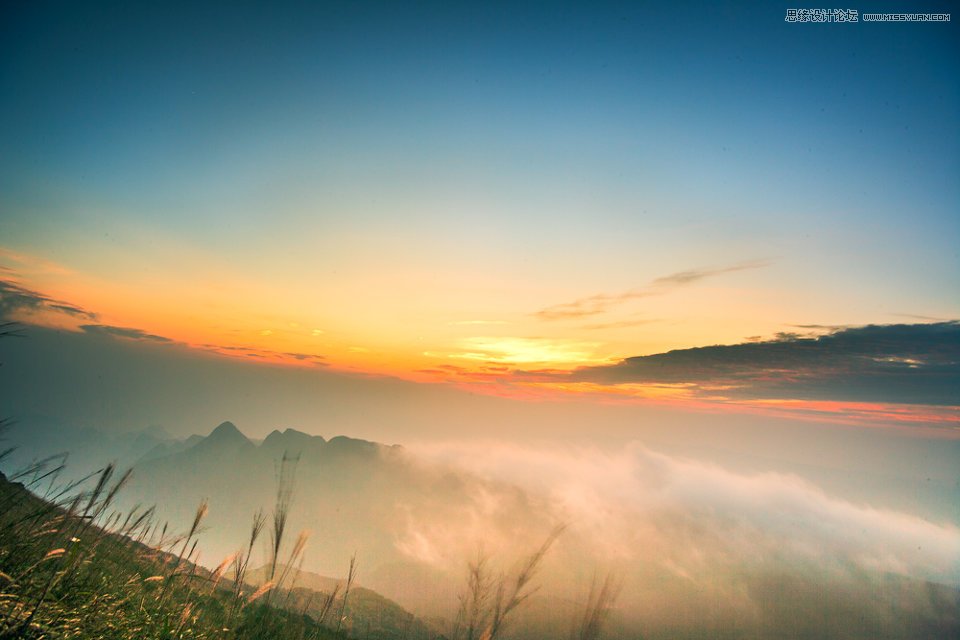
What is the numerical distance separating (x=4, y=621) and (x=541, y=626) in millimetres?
244274

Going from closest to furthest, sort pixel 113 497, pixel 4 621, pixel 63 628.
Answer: pixel 4 621
pixel 63 628
pixel 113 497

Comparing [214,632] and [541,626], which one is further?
[541,626]

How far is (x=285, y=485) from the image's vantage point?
860 cm

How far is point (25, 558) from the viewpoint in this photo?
23.1ft

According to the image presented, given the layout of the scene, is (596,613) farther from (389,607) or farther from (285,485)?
(389,607)

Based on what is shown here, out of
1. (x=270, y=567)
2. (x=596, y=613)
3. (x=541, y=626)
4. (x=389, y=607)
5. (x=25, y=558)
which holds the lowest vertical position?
(x=541, y=626)

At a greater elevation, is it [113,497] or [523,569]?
[113,497]

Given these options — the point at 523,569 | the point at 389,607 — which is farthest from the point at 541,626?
the point at 523,569

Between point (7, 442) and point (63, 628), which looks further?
point (7, 442)

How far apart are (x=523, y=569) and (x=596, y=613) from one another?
6.40ft

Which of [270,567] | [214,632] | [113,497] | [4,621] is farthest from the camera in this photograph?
[270,567]

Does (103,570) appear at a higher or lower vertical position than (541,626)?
higher

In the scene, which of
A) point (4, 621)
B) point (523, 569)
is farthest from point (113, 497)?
point (523, 569)

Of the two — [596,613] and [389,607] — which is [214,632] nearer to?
[596,613]
